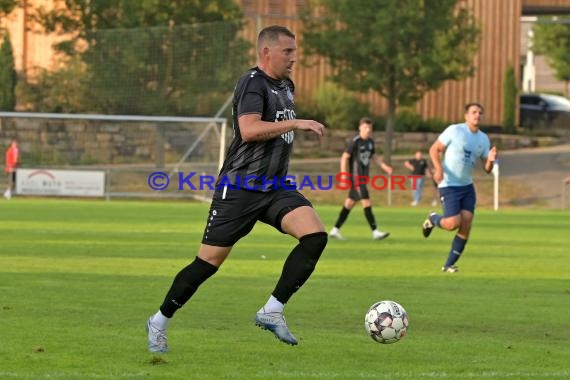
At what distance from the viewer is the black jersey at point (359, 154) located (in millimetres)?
23031

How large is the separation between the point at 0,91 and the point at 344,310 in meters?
34.2

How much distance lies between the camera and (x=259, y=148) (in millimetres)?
8938

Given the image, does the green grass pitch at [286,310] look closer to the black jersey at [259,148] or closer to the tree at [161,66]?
the black jersey at [259,148]

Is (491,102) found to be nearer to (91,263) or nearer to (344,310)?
(91,263)

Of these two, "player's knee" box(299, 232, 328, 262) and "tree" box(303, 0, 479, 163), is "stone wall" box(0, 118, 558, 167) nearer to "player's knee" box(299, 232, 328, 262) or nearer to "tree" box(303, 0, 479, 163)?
"tree" box(303, 0, 479, 163)

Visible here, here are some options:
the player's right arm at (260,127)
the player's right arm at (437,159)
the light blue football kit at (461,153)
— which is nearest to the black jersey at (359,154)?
the player's right arm at (437,159)

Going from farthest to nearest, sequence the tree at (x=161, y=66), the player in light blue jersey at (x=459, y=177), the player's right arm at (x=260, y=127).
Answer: the tree at (x=161, y=66) → the player in light blue jersey at (x=459, y=177) → the player's right arm at (x=260, y=127)

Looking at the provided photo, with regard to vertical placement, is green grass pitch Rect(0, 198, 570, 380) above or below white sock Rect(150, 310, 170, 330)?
below

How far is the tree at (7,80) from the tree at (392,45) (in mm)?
12034

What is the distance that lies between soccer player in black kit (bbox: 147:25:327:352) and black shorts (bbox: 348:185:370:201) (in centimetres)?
1391

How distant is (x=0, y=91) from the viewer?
44188 mm

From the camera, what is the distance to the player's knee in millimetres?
8953

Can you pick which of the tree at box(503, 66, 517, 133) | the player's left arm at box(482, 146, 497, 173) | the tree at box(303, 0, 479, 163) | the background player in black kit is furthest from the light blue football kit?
the tree at box(503, 66, 517, 133)

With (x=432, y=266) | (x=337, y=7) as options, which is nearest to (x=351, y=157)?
(x=432, y=266)
